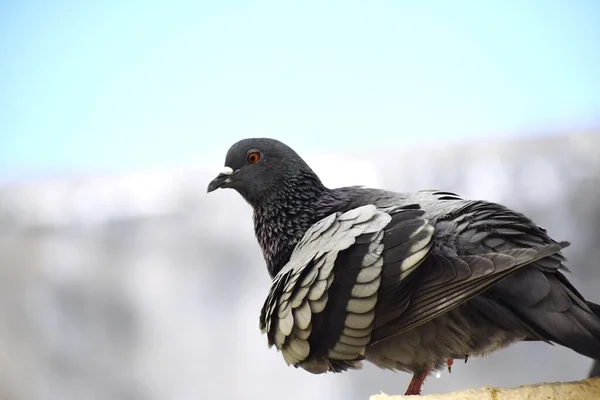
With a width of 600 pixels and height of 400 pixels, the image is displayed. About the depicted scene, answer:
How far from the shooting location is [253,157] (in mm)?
2832

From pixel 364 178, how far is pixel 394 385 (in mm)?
1642

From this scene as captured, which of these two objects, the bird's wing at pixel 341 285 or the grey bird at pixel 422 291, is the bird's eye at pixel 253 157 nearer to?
the grey bird at pixel 422 291

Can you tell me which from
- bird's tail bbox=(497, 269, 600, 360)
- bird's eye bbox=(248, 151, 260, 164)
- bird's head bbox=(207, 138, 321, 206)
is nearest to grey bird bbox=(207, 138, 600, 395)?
bird's tail bbox=(497, 269, 600, 360)

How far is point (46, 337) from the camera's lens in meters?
5.86

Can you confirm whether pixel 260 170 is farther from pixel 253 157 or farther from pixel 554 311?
pixel 554 311

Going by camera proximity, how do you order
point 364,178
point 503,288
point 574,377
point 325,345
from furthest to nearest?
point 364,178, point 574,377, point 325,345, point 503,288

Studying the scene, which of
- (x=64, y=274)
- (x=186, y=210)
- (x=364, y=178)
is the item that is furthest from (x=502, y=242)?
(x=64, y=274)

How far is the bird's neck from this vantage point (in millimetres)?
2668

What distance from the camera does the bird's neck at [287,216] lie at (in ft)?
8.75

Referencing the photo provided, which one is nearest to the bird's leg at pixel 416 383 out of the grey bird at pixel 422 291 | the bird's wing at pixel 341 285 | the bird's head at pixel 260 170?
the grey bird at pixel 422 291

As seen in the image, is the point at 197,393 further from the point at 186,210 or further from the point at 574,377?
the point at 574,377

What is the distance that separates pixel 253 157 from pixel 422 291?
103cm

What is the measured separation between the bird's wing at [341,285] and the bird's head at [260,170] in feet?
1.58

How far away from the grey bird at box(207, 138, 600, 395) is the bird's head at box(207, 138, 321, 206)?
0.36 metres
